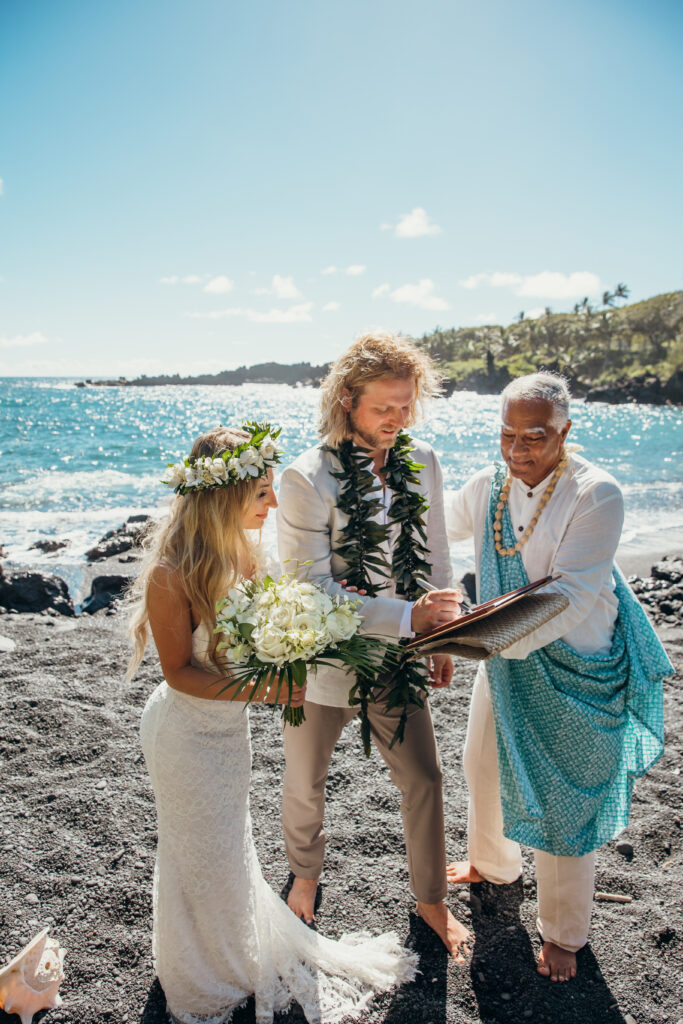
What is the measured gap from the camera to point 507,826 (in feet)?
9.61

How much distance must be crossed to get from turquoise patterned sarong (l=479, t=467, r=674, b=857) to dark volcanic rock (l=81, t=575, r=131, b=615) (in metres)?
7.87

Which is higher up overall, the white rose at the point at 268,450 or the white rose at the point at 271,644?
the white rose at the point at 268,450

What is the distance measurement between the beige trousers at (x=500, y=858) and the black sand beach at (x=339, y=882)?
0.16m

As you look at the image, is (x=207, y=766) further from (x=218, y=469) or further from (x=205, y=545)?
(x=218, y=469)

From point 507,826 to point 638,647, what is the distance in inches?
40.7

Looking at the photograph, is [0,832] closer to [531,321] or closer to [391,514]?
[391,514]

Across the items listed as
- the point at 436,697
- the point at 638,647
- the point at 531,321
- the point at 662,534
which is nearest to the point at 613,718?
the point at 638,647

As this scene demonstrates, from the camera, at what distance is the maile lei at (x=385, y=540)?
2.86 metres

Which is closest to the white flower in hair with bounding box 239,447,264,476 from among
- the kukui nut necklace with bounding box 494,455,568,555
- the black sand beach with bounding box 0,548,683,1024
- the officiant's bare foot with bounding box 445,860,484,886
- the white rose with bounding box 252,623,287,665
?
the white rose with bounding box 252,623,287,665

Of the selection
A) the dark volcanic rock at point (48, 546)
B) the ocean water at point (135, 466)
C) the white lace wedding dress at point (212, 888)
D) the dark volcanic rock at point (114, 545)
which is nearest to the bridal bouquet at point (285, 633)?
the white lace wedding dress at point (212, 888)

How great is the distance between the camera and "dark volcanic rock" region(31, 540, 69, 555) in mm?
14148

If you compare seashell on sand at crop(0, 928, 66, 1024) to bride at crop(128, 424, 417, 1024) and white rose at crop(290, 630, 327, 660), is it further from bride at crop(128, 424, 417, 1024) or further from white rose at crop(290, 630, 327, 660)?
white rose at crop(290, 630, 327, 660)

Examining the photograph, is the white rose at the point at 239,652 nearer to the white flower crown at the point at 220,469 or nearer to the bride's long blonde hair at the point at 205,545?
the bride's long blonde hair at the point at 205,545

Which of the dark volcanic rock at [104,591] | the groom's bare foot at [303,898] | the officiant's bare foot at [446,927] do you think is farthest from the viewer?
the dark volcanic rock at [104,591]
